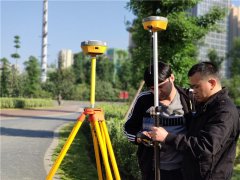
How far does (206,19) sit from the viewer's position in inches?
434

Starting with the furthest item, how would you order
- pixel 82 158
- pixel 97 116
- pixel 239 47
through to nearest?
pixel 239 47 → pixel 82 158 → pixel 97 116

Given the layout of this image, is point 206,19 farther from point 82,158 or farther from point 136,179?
point 136,179

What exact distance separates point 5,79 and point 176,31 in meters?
27.0

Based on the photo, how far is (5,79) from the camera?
34.4m

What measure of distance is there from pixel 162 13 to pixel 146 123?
826 centimetres

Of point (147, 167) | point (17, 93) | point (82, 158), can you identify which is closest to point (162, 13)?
point (82, 158)

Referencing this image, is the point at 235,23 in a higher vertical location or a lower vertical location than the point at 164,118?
higher

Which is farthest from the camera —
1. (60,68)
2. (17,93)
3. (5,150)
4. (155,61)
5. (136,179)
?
(60,68)

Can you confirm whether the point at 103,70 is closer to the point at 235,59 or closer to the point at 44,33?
the point at 44,33

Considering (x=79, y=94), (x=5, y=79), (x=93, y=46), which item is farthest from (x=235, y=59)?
(x=93, y=46)

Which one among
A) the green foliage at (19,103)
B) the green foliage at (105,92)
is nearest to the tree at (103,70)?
the green foliage at (105,92)

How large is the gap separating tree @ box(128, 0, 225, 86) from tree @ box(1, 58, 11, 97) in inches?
1010

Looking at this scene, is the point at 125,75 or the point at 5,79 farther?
the point at 125,75

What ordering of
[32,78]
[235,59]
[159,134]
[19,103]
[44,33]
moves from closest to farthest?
1. [159,134]
2. [19,103]
3. [32,78]
4. [235,59]
5. [44,33]
